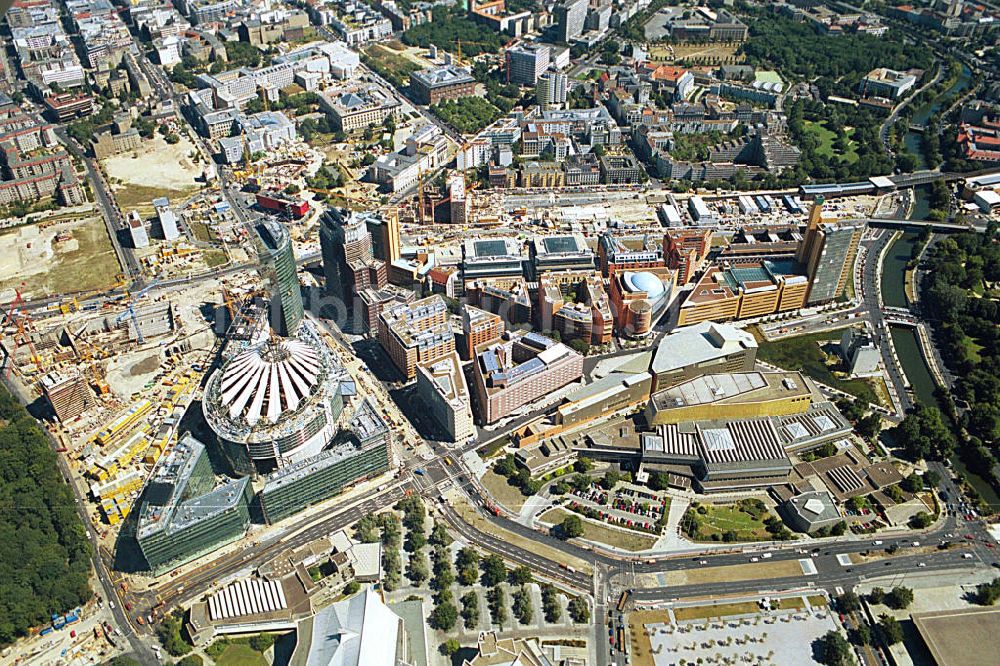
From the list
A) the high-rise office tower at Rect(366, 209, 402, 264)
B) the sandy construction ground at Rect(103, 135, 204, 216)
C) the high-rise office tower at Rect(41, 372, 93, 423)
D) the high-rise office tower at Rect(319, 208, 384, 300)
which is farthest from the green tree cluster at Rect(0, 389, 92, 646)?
the sandy construction ground at Rect(103, 135, 204, 216)

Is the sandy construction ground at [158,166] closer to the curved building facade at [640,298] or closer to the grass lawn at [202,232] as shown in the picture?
the grass lawn at [202,232]

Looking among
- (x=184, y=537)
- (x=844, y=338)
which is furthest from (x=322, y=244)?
(x=844, y=338)

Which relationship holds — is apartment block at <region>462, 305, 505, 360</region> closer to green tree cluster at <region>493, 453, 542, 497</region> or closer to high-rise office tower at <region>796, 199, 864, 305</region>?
green tree cluster at <region>493, 453, 542, 497</region>

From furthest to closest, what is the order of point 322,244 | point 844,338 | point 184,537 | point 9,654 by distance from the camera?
point 322,244, point 844,338, point 184,537, point 9,654

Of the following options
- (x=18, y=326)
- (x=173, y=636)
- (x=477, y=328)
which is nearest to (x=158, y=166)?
(x=18, y=326)

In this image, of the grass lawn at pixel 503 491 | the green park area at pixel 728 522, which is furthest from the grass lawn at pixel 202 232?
the green park area at pixel 728 522

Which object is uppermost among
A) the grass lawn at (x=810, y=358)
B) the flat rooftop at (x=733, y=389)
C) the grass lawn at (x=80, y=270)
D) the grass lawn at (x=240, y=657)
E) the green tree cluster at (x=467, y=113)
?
the green tree cluster at (x=467, y=113)

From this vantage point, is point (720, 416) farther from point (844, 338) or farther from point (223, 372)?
point (223, 372)
